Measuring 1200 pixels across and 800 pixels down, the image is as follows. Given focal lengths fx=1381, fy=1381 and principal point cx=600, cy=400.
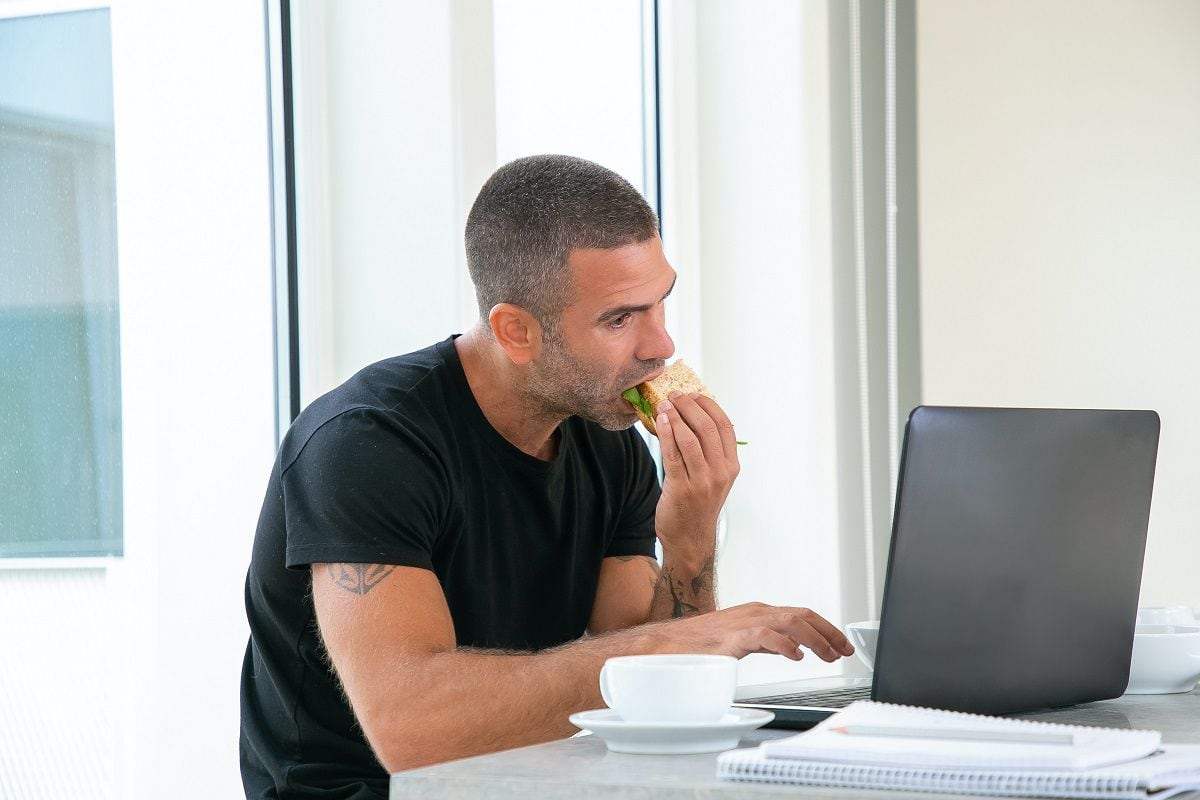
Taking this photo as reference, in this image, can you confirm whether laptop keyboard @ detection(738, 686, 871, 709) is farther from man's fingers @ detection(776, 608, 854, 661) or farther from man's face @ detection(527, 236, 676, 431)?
man's face @ detection(527, 236, 676, 431)

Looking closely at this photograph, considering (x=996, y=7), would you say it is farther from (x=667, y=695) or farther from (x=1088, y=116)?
(x=667, y=695)

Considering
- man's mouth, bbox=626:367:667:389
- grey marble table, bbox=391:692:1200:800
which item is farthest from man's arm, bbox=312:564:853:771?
man's mouth, bbox=626:367:667:389

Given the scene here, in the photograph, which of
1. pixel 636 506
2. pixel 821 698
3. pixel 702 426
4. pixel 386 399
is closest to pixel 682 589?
pixel 636 506

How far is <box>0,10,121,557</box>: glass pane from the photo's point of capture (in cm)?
174

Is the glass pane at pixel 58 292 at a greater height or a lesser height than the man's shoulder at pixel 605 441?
greater

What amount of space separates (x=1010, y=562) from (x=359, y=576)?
689 millimetres

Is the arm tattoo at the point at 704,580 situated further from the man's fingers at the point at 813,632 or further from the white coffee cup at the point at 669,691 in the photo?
the white coffee cup at the point at 669,691

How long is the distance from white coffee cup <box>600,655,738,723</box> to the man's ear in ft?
2.82

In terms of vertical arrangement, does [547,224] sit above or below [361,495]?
above

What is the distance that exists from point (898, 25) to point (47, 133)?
2244 millimetres

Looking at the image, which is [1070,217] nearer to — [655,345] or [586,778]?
[655,345]

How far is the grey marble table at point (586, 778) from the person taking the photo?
32.0 inches

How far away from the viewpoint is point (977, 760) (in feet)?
2.58

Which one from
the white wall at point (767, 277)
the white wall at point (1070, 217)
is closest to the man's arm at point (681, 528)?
the white wall at point (767, 277)
